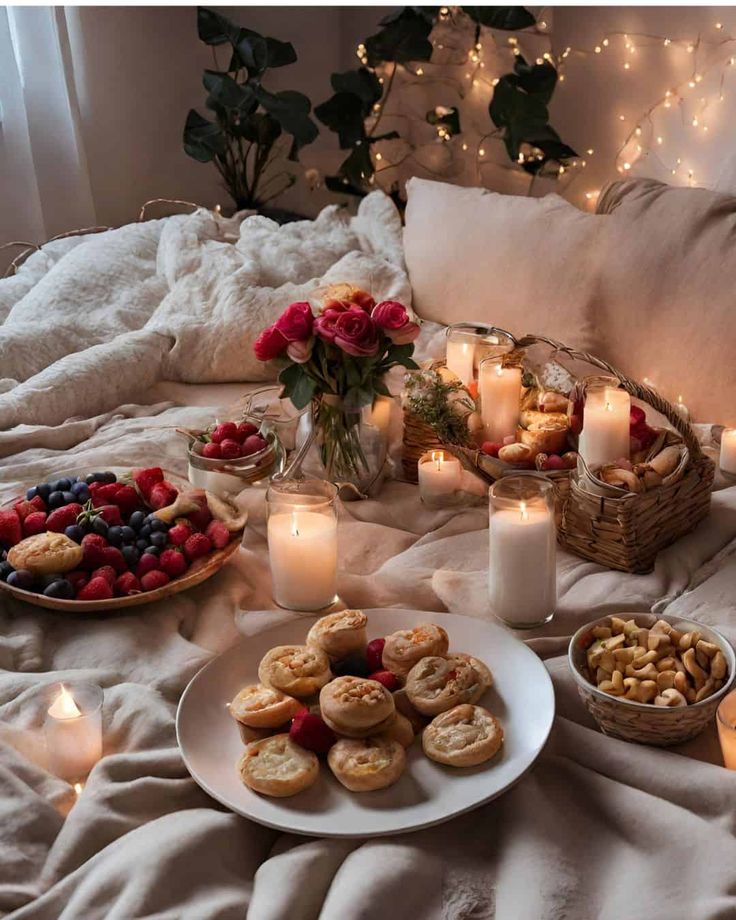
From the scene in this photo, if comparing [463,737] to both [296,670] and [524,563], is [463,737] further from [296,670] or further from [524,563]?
[524,563]

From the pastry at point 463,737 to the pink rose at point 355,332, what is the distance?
1.75 feet

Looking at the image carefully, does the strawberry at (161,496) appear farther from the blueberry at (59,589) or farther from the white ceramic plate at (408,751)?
the white ceramic plate at (408,751)

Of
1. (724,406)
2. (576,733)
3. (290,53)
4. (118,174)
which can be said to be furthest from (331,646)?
(118,174)

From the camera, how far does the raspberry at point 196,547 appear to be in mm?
1392

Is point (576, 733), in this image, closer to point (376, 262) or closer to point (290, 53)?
point (376, 262)

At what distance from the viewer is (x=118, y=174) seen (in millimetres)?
3352

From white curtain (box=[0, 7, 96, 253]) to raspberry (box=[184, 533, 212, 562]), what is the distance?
2.15 m

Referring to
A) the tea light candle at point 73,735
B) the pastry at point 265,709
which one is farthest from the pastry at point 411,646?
the tea light candle at point 73,735

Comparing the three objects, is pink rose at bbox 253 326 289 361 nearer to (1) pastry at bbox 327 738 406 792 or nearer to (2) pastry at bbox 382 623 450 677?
(2) pastry at bbox 382 623 450 677

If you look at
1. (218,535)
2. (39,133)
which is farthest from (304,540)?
(39,133)

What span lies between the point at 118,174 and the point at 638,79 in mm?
1665

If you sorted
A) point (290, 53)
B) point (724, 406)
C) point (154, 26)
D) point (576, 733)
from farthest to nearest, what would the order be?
1. point (154, 26)
2. point (290, 53)
3. point (724, 406)
4. point (576, 733)

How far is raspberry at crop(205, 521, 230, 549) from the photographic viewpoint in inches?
55.9

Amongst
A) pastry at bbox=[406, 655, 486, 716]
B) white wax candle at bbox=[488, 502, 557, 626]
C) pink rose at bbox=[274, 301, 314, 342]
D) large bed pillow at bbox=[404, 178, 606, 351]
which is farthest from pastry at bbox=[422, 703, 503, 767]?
large bed pillow at bbox=[404, 178, 606, 351]
